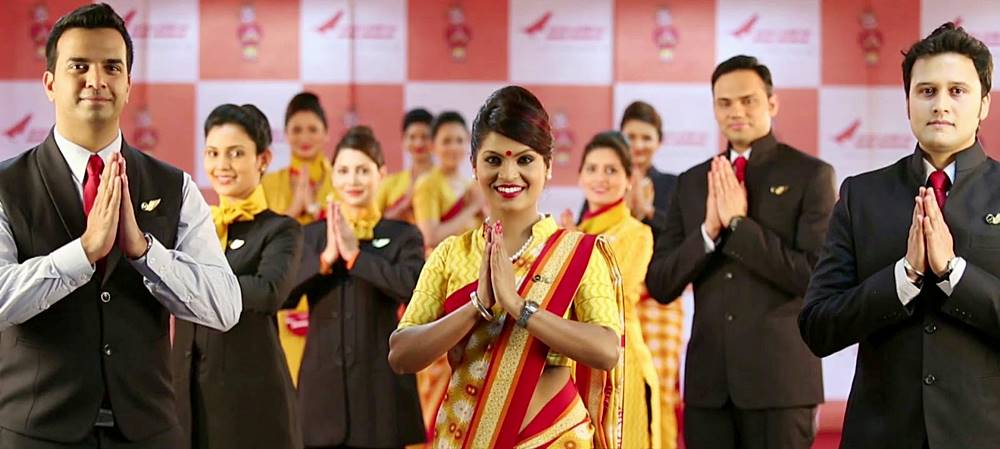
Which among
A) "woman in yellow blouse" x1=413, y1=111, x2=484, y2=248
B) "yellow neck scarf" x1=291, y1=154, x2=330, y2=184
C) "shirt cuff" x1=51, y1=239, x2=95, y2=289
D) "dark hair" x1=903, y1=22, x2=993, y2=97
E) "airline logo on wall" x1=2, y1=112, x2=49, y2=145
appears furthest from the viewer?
"airline logo on wall" x1=2, y1=112, x2=49, y2=145

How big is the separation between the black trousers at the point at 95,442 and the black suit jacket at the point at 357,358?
1.58 metres

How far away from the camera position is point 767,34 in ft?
23.1

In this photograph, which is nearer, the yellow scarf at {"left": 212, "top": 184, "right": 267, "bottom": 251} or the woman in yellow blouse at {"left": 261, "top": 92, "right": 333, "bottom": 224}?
the yellow scarf at {"left": 212, "top": 184, "right": 267, "bottom": 251}

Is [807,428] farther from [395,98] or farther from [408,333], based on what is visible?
[395,98]

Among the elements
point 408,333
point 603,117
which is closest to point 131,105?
point 603,117

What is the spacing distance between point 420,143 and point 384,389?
243 cm

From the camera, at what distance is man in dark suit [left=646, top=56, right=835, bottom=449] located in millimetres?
3914

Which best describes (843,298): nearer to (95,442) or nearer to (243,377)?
(95,442)

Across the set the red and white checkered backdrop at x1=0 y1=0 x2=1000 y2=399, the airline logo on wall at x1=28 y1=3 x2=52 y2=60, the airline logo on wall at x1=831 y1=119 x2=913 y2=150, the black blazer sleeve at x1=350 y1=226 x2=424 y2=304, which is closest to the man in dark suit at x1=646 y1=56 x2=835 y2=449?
the black blazer sleeve at x1=350 y1=226 x2=424 y2=304

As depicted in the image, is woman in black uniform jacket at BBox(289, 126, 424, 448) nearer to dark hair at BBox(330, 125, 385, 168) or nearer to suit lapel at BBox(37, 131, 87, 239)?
dark hair at BBox(330, 125, 385, 168)

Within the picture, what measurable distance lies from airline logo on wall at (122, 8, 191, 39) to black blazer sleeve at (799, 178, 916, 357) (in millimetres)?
4804

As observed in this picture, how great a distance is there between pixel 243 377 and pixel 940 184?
1.97 m

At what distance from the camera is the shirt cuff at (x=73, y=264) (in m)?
2.55

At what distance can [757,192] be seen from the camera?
13.4 ft
